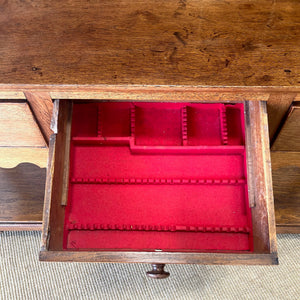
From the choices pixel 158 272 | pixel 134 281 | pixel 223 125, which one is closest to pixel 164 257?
pixel 158 272

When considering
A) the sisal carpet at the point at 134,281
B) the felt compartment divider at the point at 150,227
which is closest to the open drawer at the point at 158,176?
the felt compartment divider at the point at 150,227

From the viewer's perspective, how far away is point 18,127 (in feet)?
3.07

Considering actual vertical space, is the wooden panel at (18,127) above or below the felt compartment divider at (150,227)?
above

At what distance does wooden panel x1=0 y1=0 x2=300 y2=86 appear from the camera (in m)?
0.75

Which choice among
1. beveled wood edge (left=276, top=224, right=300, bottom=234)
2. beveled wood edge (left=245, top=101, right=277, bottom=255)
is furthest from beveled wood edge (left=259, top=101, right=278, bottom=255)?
beveled wood edge (left=276, top=224, right=300, bottom=234)

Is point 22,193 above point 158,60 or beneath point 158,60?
beneath

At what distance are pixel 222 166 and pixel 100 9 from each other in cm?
56

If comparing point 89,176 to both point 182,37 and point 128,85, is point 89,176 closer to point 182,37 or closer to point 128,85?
point 128,85

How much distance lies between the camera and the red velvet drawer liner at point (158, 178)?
95 centimetres

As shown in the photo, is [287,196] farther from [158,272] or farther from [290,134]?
[158,272]

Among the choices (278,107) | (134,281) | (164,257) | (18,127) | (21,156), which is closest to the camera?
Result: (164,257)

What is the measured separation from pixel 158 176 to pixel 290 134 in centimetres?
40

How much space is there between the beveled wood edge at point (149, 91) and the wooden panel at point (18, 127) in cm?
5

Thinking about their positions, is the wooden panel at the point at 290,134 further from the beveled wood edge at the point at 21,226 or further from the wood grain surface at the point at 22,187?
the beveled wood edge at the point at 21,226
